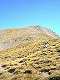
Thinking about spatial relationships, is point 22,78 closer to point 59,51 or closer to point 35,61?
point 35,61

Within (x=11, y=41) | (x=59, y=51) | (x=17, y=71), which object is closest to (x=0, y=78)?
(x=17, y=71)

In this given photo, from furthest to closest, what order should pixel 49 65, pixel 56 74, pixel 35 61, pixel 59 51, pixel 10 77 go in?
pixel 59 51 → pixel 35 61 → pixel 49 65 → pixel 10 77 → pixel 56 74

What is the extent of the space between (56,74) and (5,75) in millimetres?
6717

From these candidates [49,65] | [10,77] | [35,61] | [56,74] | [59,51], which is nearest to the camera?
[56,74]

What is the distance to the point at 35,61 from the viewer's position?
30.8m

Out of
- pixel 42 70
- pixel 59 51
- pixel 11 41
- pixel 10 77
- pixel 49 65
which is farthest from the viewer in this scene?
pixel 11 41

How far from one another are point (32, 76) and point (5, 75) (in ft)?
12.6

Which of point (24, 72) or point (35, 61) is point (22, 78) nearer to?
point (24, 72)

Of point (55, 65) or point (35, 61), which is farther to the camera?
point (35, 61)

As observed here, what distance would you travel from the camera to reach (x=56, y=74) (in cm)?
2169

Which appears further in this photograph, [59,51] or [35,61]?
[59,51]

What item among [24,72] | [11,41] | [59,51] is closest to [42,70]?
[24,72]

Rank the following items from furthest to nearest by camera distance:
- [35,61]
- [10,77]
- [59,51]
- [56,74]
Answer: [59,51] → [35,61] → [10,77] → [56,74]

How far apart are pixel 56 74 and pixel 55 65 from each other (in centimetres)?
521
